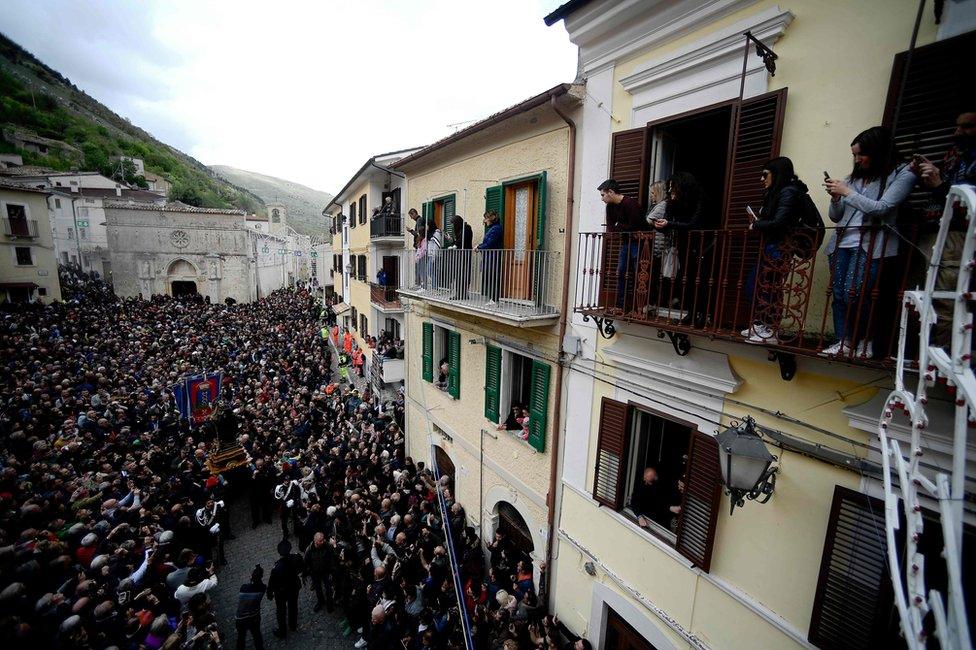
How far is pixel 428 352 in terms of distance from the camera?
11.5 meters

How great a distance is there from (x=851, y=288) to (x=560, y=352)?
4072 mm

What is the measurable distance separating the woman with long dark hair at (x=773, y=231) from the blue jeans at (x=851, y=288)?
0.42 meters

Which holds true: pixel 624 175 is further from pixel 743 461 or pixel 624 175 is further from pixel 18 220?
pixel 18 220

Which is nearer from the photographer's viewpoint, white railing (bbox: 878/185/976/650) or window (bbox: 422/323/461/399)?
white railing (bbox: 878/185/976/650)

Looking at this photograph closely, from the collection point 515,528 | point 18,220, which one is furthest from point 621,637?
point 18,220

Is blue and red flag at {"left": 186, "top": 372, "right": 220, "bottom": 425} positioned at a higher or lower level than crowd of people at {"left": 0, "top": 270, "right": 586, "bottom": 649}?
higher

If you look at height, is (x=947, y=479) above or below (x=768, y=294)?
below

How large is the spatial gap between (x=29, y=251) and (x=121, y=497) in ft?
112

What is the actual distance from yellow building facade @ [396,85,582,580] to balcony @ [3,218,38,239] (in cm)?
3681

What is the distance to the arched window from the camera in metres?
8.63

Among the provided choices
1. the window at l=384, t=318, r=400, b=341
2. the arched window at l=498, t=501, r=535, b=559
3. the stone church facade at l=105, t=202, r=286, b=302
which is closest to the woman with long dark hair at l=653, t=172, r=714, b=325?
the arched window at l=498, t=501, r=535, b=559

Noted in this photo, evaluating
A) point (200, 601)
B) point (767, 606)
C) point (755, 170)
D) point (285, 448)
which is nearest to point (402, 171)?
point (285, 448)

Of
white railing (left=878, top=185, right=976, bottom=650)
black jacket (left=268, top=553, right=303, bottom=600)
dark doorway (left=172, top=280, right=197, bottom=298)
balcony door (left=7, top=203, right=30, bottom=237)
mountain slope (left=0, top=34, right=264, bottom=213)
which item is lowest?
black jacket (left=268, top=553, right=303, bottom=600)

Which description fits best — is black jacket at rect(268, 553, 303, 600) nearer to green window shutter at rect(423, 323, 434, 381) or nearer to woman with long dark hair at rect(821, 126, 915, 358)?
green window shutter at rect(423, 323, 434, 381)
